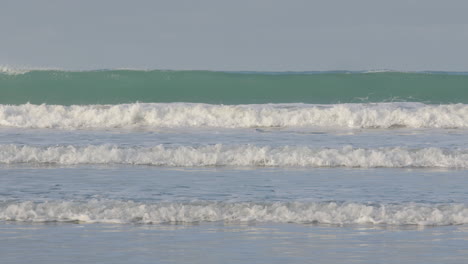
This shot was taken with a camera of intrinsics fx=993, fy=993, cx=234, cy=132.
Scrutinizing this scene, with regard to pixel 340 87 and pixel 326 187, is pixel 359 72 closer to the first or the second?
pixel 340 87

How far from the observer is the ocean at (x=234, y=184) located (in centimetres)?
845

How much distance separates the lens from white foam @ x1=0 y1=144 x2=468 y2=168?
14.9 meters

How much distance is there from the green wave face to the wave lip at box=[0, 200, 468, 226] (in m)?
20.5

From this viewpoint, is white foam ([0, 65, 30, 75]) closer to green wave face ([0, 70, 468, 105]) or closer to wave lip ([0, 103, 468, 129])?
green wave face ([0, 70, 468, 105])

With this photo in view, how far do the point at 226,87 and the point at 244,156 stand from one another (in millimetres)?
18187

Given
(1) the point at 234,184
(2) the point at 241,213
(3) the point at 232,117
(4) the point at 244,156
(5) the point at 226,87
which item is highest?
(5) the point at 226,87

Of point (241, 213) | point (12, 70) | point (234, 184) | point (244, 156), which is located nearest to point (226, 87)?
point (12, 70)

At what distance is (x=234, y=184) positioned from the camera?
12.4 metres

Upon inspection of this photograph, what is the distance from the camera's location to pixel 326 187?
11992 mm

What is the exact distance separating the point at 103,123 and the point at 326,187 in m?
12.5

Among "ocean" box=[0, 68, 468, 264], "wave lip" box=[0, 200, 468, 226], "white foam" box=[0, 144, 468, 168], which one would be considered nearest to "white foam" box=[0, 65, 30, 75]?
"ocean" box=[0, 68, 468, 264]

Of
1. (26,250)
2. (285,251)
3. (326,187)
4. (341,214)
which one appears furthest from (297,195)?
(26,250)

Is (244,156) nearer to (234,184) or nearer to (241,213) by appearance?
(234,184)

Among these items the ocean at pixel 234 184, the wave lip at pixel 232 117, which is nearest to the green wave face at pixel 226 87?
the ocean at pixel 234 184
